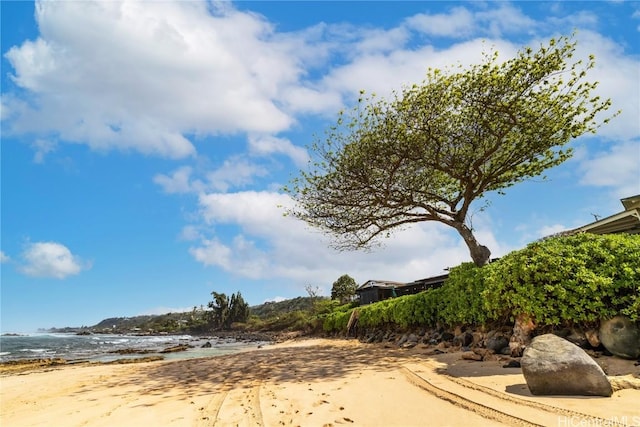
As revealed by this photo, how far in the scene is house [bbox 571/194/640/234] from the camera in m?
12.7

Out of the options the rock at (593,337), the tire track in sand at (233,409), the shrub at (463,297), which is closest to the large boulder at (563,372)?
the rock at (593,337)

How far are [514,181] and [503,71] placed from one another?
5552mm

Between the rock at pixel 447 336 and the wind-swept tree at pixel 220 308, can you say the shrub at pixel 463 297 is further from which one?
the wind-swept tree at pixel 220 308

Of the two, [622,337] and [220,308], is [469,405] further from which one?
[220,308]

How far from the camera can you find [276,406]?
5.80 meters

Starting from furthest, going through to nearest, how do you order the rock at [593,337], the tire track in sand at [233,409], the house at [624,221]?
the house at [624,221] < the rock at [593,337] < the tire track in sand at [233,409]

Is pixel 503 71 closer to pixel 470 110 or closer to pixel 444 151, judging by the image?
pixel 470 110

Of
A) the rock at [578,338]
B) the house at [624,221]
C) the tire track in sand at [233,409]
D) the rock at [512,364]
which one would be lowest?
the tire track in sand at [233,409]

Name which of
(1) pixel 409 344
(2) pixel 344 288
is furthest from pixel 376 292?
(1) pixel 409 344

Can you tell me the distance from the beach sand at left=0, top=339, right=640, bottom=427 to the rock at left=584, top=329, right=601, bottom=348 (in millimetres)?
821

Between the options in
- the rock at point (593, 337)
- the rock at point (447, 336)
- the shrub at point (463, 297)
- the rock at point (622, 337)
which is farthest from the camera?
the rock at point (447, 336)

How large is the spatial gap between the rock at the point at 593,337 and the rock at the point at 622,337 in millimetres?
132

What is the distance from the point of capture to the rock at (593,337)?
6.85 m

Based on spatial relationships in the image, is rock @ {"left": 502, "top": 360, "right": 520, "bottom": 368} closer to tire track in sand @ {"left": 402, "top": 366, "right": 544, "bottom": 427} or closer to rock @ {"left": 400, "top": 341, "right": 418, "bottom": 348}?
tire track in sand @ {"left": 402, "top": 366, "right": 544, "bottom": 427}
